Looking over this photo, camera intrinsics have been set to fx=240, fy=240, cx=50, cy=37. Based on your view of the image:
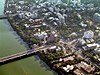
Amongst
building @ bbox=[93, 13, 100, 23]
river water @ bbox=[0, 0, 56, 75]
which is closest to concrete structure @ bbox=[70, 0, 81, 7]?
building @ bbox=[93, 13, 100, 23]

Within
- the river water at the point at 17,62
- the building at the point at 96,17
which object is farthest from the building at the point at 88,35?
the river water at the point at 17,62

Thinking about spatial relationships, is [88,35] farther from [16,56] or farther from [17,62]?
[17,62]

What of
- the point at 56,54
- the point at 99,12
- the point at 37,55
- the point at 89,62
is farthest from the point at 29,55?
the point at 99,12

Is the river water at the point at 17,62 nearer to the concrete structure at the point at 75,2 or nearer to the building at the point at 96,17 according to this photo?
the building at the point at 96,17

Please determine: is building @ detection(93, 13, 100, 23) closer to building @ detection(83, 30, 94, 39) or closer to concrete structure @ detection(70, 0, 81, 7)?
concrete structure @ detection(70, 0, 81, 7)

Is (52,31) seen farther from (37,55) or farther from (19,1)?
(19,1)

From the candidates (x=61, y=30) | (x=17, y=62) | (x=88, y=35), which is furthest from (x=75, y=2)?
(x=17, y=62)
